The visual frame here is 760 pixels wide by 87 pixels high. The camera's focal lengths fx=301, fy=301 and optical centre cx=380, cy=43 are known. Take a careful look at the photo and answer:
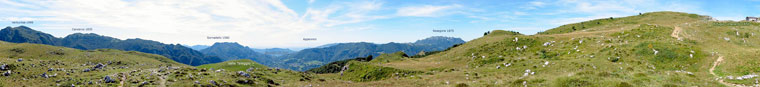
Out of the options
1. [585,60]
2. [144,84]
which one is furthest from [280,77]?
[585,60]

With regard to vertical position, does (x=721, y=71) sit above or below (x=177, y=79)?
below

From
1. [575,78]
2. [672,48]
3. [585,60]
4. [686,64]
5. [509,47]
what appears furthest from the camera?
[509,47]

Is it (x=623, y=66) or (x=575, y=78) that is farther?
(x=623, y=66)

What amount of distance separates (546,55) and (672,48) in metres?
16.8

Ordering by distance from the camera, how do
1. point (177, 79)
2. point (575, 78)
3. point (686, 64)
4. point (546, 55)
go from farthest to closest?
point (546, 55), point (686, 64), point (177, 79), point (575, 78)

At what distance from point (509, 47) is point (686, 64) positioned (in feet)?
117

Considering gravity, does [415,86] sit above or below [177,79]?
below

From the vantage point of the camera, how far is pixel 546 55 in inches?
2128

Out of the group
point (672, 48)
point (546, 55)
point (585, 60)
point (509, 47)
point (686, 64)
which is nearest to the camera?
point (686, 64)

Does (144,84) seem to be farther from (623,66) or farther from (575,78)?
(623,66)

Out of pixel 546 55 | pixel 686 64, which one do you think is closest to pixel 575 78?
pixel 686 64

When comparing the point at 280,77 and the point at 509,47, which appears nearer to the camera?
the point at 280,77

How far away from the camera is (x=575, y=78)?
24234 millimetres

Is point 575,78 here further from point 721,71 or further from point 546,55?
point 546,55
